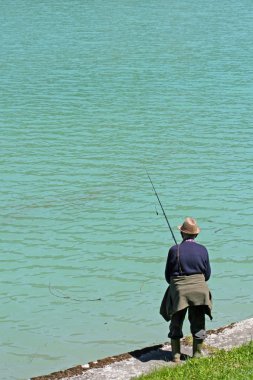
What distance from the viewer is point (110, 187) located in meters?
16.5

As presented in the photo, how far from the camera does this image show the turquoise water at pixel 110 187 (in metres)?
10.5

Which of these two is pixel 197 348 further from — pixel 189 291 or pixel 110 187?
pixel 110 187

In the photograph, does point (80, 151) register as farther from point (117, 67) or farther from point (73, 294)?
point (117, 67)

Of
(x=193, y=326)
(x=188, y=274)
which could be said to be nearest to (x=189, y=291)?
(x=188, y=274)

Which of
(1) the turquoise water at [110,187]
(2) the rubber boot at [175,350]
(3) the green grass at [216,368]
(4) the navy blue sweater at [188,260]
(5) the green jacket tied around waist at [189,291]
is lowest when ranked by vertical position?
(1) the turquoise water at [110,187]

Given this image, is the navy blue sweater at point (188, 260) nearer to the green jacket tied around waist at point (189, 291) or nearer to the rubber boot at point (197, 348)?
the green jacket tied around waist at point (189, 291)

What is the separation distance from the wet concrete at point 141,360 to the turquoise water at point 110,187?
0.78 m

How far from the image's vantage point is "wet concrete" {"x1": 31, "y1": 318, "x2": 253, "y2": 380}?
322 inches

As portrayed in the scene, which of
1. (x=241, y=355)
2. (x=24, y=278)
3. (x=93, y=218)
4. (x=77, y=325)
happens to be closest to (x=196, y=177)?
(x=93, y=218)

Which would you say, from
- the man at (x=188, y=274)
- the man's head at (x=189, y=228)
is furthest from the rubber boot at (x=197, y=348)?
the man's head at (x=189, y=228)

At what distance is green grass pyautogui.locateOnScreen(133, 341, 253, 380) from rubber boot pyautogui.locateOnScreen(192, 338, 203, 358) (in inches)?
6.3

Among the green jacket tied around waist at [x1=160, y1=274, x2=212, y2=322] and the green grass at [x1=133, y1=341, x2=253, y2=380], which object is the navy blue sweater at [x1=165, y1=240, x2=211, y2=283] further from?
the green grass at [x1=133, y1=341, x2=253, y2=380]

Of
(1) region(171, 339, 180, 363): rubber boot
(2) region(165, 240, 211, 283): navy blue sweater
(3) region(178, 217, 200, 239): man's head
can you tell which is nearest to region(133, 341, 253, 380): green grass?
(1) region(171, 339, 180, 363): rubber boot

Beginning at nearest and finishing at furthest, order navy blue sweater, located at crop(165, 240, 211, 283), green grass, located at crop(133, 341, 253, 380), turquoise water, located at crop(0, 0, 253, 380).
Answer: green grass, located at crop(133, 341, 253, 380) → navy blue sweater, located at crop(165, 240, 211, 283) → turquoise water, located at crop(0, 0, 253, 380)
